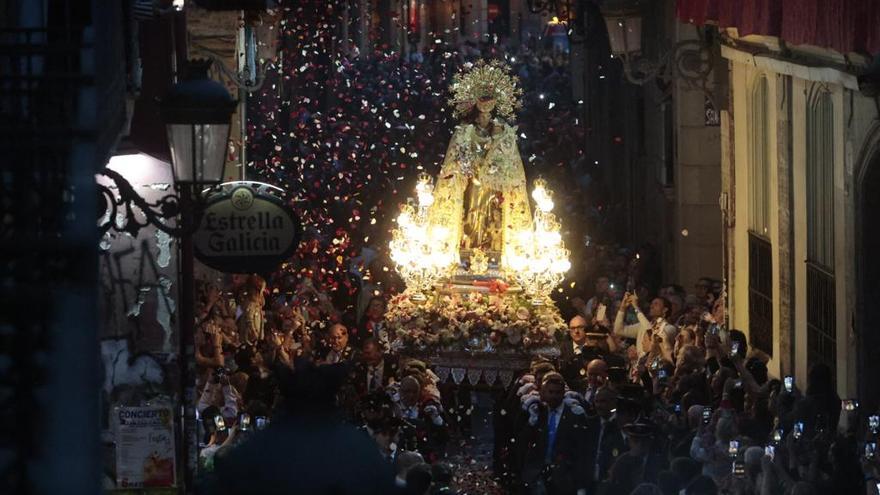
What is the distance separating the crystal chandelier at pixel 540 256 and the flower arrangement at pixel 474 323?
24 cm

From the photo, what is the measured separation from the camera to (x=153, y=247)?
20.6 meters

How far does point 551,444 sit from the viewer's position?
17.8 m

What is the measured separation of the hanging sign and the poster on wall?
1.03 metres

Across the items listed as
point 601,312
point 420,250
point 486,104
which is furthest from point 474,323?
point 486,104

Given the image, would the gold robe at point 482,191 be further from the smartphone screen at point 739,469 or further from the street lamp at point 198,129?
the street lamp at point 198,129

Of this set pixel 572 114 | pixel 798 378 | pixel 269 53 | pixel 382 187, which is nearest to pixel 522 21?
pixel 572 114

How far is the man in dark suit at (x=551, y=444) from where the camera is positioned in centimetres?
1698

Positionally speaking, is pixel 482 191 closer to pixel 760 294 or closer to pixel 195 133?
pixel 760 294

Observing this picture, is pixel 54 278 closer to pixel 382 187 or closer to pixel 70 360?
pixel 70 360

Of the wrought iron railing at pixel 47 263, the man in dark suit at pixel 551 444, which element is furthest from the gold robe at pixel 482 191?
the wrought iron railing at pixel 47 263

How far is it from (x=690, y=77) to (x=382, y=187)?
917 centimetres

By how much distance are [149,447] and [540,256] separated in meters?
10.2

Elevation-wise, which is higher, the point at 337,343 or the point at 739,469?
the point at 337,343

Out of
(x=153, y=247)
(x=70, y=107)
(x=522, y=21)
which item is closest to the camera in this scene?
(x=70, y=107)
